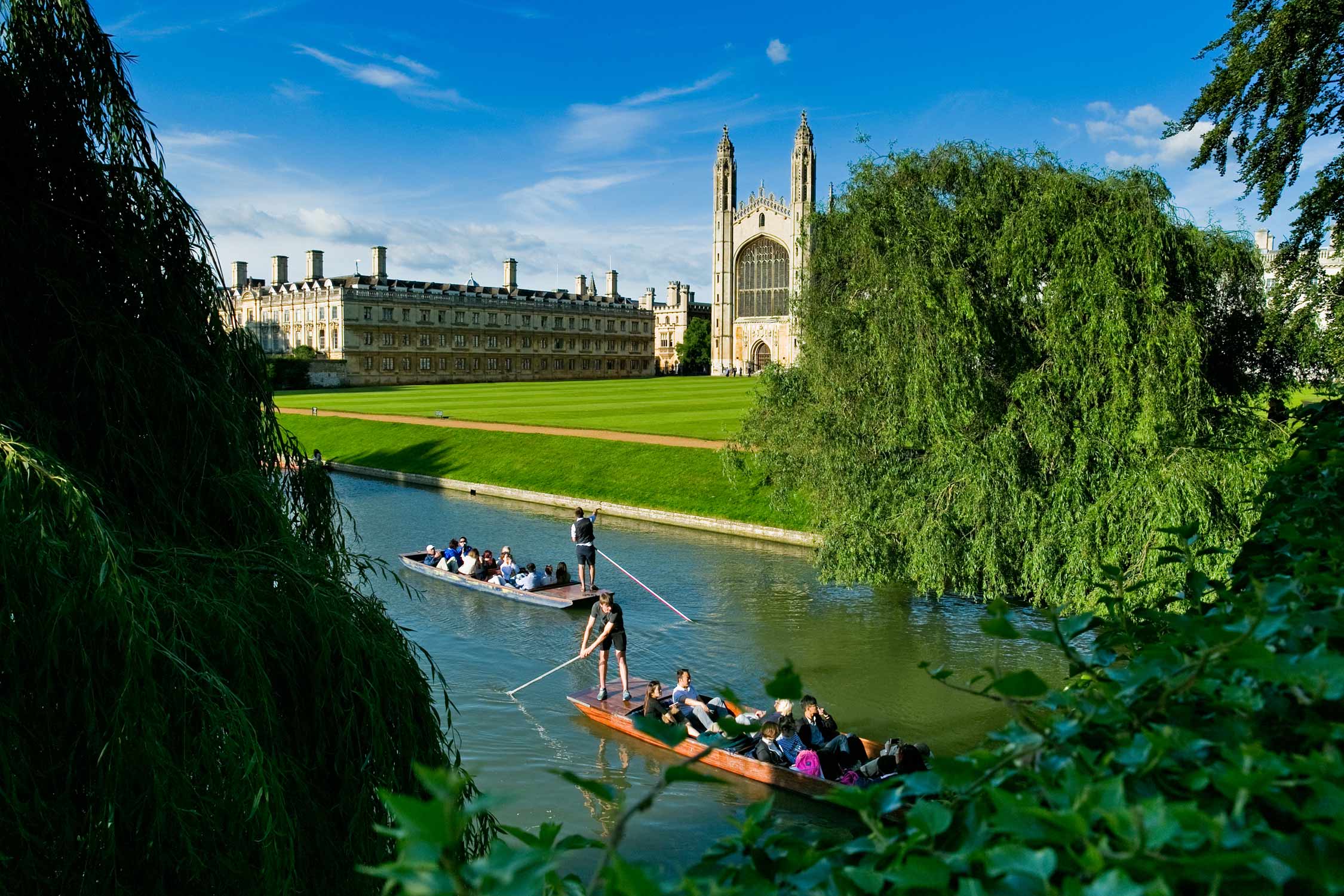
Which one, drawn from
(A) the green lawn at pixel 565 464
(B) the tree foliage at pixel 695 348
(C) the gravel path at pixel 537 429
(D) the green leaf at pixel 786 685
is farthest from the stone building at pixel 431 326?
(D) the green leaf at pixel 786 685

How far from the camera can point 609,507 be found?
2894cm

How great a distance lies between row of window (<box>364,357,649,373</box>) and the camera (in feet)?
301

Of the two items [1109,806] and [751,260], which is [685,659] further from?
[751,260]

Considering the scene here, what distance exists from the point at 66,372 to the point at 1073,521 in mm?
13055

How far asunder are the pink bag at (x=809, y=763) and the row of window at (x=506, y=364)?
84727 millimetres

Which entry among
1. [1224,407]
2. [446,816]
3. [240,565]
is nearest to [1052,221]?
[1224,407]

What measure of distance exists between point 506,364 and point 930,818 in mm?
100384

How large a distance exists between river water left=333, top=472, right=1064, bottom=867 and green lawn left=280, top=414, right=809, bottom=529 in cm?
301

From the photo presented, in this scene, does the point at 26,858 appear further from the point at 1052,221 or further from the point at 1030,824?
the point at 1052,221

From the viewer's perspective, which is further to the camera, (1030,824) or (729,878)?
(729,878)

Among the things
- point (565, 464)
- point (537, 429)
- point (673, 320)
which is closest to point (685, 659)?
point (565, 464)

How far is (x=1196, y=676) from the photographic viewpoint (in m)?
1.88

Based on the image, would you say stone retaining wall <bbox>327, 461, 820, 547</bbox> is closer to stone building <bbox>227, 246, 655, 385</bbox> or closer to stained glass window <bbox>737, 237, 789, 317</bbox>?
stone building <bbox>227, 246, 655, 385</bbox>

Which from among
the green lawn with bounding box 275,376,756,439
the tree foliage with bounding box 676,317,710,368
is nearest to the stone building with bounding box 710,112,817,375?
the tree foliage with bounding box 676,317,710,368
